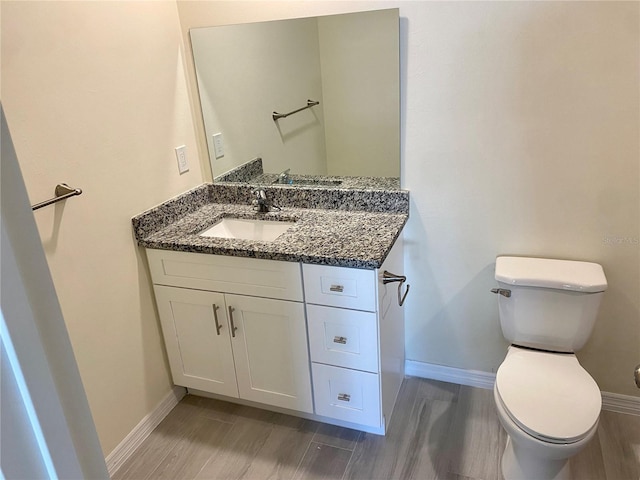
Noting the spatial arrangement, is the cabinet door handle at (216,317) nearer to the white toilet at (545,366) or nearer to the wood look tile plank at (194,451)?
the wood look tile plank at (194,451)

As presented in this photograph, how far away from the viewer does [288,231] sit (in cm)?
194

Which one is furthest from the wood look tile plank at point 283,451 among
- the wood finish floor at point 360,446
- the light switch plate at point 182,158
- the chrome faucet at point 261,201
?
the light switch plate at point 182,158

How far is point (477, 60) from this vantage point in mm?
1743

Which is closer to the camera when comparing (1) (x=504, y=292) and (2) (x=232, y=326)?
(1) (x=504, y=292)

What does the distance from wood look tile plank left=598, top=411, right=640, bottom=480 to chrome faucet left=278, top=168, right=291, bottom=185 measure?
1.66 m

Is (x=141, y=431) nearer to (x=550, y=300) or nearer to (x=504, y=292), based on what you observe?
(x=504, y=292)

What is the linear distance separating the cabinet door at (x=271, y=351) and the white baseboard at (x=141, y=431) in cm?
38

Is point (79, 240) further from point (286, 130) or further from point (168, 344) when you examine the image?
point (286, 130)

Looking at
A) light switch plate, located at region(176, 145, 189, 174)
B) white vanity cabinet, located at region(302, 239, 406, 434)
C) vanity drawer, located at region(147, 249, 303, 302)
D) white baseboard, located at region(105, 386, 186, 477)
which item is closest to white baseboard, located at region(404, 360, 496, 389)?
white vanity cabinet, located at region(302, 239, 406, 434)

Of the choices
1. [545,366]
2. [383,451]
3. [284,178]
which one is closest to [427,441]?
[383,451]

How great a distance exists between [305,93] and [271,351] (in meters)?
1.09

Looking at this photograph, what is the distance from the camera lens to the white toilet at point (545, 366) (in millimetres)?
1489

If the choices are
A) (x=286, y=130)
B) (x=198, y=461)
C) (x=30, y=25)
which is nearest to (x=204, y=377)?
(x=198, y=461)

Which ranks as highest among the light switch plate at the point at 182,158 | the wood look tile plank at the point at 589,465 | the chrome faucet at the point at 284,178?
the light switch plate at the point at 182,158
